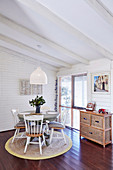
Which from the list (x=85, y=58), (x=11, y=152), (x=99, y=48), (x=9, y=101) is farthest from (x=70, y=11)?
(x=9, y=101)

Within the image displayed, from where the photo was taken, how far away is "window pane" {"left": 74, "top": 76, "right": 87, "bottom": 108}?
4.67 m

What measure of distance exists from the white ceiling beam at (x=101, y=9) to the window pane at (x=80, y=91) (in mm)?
2819

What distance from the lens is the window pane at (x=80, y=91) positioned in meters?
4.67

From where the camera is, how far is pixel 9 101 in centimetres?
477

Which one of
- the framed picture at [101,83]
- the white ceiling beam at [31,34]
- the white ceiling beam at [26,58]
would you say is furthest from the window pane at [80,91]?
the white ceiling beam at [26,58]

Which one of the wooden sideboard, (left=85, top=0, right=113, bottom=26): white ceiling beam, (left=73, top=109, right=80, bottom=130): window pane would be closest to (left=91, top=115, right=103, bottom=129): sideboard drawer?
the wooden sideboard

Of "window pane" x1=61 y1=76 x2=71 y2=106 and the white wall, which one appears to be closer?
the white wall

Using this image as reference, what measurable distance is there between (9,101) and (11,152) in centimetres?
219

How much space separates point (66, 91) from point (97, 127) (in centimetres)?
233

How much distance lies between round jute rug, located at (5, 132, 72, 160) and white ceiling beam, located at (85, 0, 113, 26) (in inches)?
117

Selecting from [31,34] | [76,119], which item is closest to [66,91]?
[76,119]

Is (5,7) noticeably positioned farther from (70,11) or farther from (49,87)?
(49,87)

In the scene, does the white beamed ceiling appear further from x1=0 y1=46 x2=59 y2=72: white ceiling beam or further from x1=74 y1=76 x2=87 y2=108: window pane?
x1=74 y1=76 x2=87 y2=108: window pane

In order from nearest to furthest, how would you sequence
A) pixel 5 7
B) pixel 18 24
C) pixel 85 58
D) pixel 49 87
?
pixel 5 7 → pixel 18 24 → pixel 85 58 → pixel 49 87
